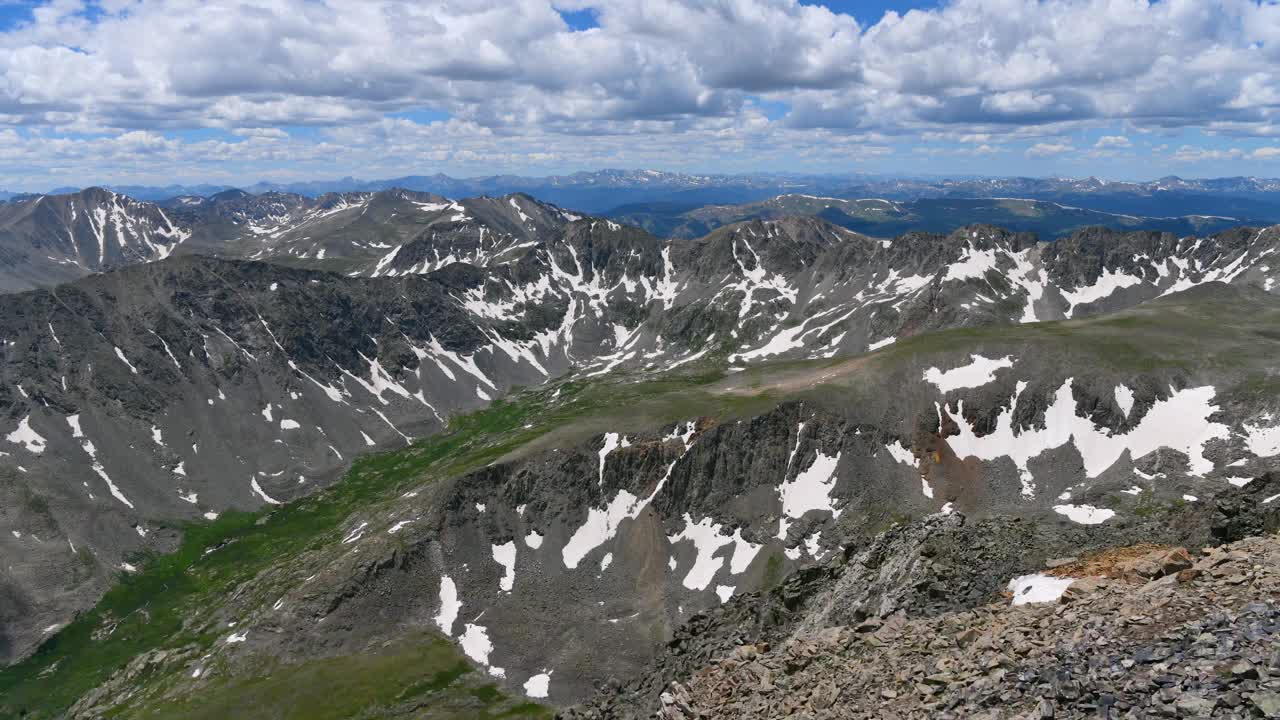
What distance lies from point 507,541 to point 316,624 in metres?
36.1

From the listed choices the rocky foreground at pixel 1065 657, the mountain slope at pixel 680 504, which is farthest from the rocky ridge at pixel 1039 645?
the mountain slope at pixel 680 504

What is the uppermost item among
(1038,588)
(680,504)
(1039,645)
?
(1039,645)

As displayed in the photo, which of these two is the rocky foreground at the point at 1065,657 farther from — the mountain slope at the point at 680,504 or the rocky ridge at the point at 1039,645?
the mountain slope at the point at 680,504

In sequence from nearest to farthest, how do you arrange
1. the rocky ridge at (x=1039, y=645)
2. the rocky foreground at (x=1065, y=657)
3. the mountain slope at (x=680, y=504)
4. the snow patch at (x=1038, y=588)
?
the rocky foreground at (x=1065, y=657)
the rocky ridge at (x=1039, y=645)
the snow patch at (x=1038, y=588)
the mountain slope at (x=680, y=504)

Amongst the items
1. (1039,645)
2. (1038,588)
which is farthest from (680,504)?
(1039,645)

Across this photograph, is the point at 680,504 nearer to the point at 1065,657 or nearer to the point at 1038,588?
the point at 1038,588

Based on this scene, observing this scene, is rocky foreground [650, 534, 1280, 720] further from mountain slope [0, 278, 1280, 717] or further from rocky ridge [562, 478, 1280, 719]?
mountain slope [0, 278, 1280, 717]

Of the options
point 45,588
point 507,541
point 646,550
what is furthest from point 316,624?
point 45,588

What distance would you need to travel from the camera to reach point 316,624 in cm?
12369

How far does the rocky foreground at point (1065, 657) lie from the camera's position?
21.4 metres

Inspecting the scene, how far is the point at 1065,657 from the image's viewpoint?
25.3 metres

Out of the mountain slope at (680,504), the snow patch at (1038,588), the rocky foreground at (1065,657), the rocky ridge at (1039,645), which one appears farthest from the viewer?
the mountain slope at (680,504)

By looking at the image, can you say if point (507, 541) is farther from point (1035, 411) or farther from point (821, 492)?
point (1035, 411)

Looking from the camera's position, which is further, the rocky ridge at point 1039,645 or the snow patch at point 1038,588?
the snow patch at point 1038,588
